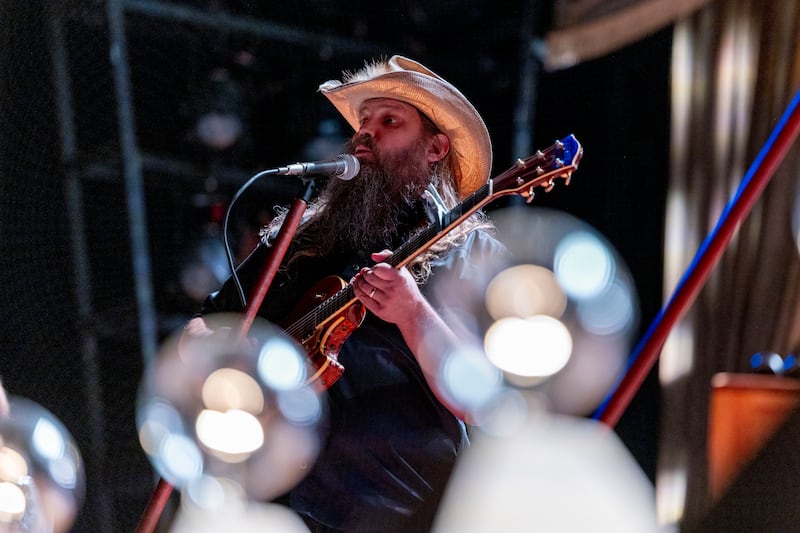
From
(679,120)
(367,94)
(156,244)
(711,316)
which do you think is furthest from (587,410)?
(156,244)

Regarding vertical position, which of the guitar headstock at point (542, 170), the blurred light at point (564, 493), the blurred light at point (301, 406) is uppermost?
the guitar headstock at point (542, 170)

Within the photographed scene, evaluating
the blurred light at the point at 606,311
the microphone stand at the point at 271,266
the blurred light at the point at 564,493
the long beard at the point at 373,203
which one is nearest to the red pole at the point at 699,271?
the blurred light at the point at 564,493

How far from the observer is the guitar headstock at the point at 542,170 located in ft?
5.01

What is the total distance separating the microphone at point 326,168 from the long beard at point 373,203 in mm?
268

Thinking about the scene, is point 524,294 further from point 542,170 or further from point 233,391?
point 233,391

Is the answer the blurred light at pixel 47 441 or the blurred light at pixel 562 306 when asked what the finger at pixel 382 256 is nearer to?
the blurred light at pixel 562 306

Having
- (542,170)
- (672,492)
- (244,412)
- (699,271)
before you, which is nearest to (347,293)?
(244,412)

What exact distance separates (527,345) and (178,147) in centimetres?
153

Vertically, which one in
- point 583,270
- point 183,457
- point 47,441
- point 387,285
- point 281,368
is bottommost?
point 47,441

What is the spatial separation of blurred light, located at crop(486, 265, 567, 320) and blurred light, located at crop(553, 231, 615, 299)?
0.09 feet

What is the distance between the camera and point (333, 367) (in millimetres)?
1611

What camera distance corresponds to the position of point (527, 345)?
169cm

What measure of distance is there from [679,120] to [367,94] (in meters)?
1.01

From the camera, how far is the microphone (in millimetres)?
1462
